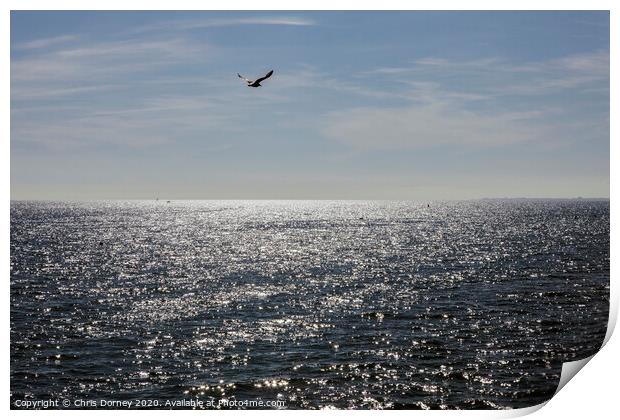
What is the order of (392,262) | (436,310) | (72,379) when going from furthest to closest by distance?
(392,262)
(436,310)
(72,379)

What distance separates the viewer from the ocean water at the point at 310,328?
26.2 metres

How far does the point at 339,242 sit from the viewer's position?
9500 cm

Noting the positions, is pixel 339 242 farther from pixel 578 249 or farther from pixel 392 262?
pixel 578 249

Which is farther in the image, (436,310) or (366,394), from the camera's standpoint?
(436,310)

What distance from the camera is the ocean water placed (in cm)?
2625

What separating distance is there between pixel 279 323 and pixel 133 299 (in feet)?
48.2

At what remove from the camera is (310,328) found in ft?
117
